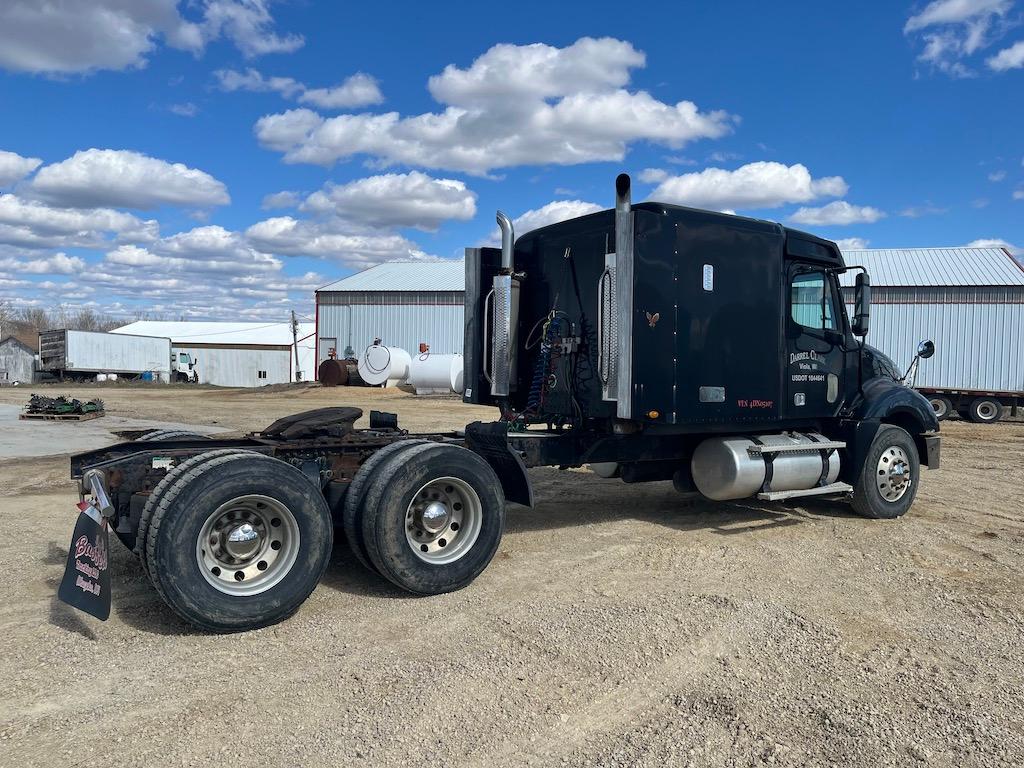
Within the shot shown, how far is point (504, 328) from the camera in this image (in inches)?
297

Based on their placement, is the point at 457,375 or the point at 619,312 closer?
the point at 619,312

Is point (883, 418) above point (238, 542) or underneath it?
above

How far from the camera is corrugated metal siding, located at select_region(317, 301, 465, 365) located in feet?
132

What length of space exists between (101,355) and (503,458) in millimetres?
44735

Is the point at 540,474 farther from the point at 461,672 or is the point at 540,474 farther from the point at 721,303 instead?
the point at 461,672

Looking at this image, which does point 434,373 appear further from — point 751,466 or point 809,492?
point 751,466

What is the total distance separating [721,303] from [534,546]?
2816 mm

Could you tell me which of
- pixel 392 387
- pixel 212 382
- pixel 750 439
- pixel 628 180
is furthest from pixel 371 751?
pixel 212 382

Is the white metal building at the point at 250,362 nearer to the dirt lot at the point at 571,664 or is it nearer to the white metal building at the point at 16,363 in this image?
the white metal building at the point at 16,363

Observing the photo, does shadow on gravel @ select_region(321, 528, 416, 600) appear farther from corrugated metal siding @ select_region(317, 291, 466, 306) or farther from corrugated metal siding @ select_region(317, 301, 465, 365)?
corrugated metal siding @ select_region(317, 291, 466, 306)

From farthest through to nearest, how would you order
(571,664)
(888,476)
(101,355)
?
(101,355)
(888,476)
(571,664)

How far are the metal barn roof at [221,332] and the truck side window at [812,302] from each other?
54.0 metres

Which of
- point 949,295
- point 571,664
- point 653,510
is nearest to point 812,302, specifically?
point 653,510

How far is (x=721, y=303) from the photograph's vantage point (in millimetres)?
6988
